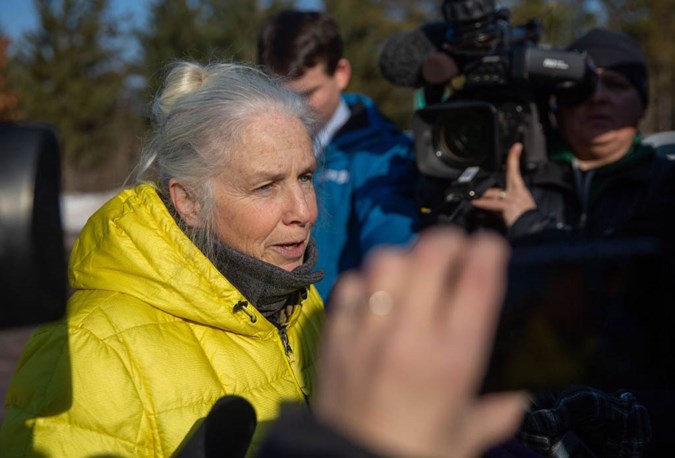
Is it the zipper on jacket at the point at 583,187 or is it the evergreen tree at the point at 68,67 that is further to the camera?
the evergreen tree at the point at 68,67

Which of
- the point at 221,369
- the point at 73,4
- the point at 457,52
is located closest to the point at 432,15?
the point at 73,4

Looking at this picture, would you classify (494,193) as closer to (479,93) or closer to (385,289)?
(479,93)

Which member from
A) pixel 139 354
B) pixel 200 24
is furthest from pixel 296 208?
pixel 200 24

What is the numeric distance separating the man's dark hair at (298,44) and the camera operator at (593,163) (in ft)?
3.24

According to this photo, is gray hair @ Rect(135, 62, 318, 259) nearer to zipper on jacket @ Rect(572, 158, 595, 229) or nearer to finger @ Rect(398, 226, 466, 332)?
zipper on jacket @ Rect(572, 158, 595, 229)

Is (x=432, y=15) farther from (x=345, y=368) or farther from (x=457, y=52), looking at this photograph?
(x=345, y=368)

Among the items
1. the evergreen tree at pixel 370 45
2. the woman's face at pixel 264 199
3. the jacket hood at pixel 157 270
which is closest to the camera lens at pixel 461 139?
the woman's face at pixel 264 199

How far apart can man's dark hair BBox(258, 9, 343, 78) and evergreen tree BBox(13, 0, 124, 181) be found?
1803 centimetres

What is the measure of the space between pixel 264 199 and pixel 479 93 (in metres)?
1.14

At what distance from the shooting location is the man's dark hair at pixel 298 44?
3430 millimetres

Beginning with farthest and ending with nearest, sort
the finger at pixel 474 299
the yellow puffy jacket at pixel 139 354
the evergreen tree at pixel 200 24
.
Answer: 1. the evergreen tree at pixel 200 24
2. the yellow puffy jacket at pixel 139 354
3. the finger at pixel 474 299

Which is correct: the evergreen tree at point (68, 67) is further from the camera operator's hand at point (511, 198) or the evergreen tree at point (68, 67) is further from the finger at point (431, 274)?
the finger at point (431, 274)

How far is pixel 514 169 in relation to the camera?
2809 mm

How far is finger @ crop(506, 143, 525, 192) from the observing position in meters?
2.78
